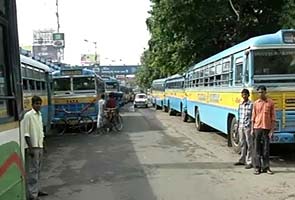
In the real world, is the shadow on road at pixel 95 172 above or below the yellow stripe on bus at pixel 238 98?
below

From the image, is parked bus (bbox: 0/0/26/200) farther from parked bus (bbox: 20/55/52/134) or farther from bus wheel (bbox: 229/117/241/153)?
bus wheel (bbox: 229/117/241/153)

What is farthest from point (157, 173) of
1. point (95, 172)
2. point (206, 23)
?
point (206, 23)

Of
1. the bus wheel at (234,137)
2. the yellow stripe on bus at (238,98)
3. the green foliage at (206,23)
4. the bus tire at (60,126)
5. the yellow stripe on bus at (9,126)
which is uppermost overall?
the green foliage at (206,23)

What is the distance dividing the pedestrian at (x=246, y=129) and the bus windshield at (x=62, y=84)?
12.8m

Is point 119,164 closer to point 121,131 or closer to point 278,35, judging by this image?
point 278,35

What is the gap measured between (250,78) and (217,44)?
1855 cm

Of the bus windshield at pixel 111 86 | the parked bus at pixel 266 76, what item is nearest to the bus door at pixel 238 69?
the parked bus at pixel 266 76

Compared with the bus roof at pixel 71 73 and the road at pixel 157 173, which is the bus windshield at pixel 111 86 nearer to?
the bus roof at pixel 71 73

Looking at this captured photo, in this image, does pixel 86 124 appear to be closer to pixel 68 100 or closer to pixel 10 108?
pixel 68 100

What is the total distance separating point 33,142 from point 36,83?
953 cm

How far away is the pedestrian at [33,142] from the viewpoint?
8.51 m

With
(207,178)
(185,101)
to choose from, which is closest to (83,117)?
→ (185,101)

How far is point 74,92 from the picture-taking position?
2380 cm

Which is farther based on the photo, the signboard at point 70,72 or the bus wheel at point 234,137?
the signboard at point 70,72
